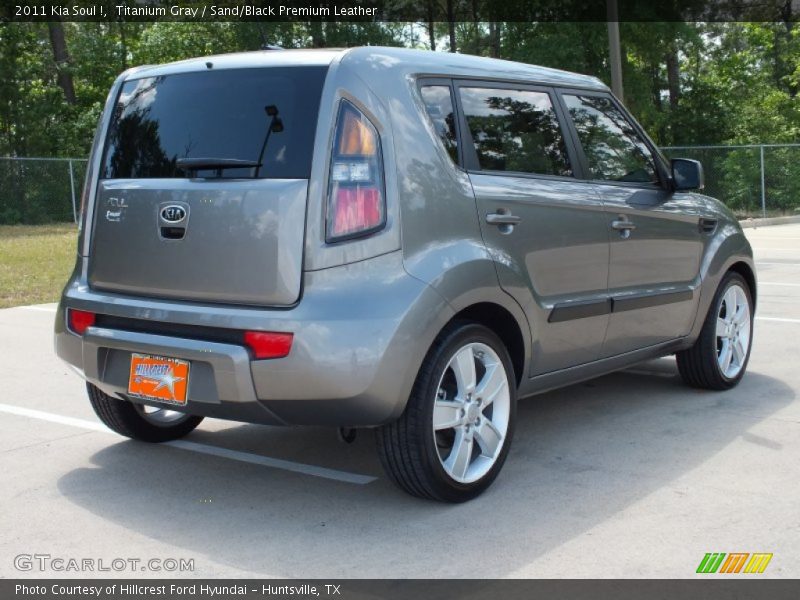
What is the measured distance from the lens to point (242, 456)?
5035mm

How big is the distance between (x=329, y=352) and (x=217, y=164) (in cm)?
90

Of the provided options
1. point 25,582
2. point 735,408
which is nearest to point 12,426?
point 25,582

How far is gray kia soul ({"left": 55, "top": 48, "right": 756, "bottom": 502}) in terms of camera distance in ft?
12.6

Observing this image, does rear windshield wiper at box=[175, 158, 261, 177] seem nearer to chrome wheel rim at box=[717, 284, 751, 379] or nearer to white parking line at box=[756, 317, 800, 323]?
chrome wheel rim at box=[717, 284, 751, 379]

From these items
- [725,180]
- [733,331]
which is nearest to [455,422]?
[733,331]

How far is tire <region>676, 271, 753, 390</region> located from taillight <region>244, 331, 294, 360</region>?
3.13 m

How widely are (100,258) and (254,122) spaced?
3.14ft

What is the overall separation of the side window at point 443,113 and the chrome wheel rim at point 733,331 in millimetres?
2523

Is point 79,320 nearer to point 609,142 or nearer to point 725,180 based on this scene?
point 609,142

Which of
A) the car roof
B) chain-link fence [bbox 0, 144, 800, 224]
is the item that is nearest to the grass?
chain-link fence [bbox 0, 144, 800, 224]

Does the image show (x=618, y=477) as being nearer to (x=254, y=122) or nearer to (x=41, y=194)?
(x=254, y=122)

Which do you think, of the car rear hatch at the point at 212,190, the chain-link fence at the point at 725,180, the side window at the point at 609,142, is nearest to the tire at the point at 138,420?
the car rear hatch at the point at 212,190

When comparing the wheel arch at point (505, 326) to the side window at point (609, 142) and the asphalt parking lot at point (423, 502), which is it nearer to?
the asphalt parking lot at point (423, 502)

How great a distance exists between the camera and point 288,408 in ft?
12.7
